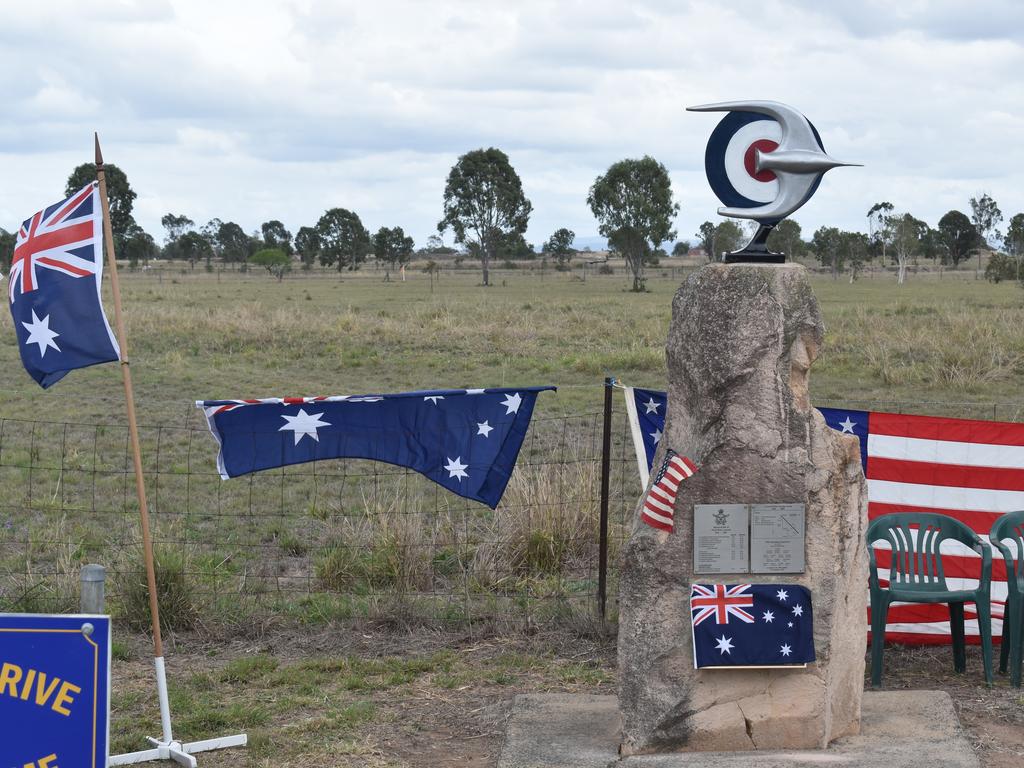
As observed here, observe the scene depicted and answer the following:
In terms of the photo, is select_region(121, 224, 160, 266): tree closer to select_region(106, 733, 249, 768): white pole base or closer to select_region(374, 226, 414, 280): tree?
select_region(374, 226, 414, 280): tree

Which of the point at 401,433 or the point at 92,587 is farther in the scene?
the point at 401,433

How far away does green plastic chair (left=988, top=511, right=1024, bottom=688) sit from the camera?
6406 mm

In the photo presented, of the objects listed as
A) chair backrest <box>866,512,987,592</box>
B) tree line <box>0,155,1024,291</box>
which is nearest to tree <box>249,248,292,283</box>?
tree line <box>0,155,1024,291</box>

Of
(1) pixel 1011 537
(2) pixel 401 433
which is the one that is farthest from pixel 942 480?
(2) pixel 401 433

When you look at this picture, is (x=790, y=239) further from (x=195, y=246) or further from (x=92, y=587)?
(x=92, y=587)

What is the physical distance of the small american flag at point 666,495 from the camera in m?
5.43

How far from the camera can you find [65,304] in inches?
218

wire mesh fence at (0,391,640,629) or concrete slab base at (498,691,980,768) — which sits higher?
wire mesh fence at (0,391,640,629)

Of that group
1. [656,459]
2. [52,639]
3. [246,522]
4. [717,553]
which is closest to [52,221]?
[52,639]

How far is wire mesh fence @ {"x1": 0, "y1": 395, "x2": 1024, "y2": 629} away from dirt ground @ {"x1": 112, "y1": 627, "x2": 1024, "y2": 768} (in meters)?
0.31

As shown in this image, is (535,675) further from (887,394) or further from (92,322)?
(887,394)

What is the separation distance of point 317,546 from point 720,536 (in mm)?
4506

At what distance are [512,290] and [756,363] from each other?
45.9m

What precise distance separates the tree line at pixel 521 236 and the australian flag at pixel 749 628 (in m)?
34.2
